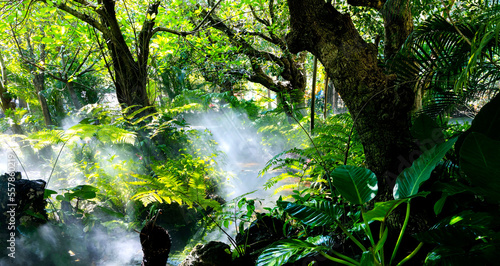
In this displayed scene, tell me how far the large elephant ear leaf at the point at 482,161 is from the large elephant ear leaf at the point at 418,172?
0.28ft

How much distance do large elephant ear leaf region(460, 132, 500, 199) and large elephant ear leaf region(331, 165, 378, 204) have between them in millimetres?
360

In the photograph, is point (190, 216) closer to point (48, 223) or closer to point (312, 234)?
point (48, 223)

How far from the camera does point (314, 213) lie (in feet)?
4.32

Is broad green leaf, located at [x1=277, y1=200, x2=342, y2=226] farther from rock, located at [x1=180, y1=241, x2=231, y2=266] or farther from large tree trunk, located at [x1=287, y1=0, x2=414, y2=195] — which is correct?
rock, located at [x1=180, y1=241, x2=231, y2=266]

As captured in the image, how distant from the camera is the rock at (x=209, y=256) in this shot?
1.68m

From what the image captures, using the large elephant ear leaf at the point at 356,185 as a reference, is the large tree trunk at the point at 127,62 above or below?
above

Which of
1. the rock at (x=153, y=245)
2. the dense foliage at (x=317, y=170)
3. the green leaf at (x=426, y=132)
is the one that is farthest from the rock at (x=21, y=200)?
the green leaf at (x=426, y=132)

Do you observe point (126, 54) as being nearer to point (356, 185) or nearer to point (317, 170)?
point (317, 170)

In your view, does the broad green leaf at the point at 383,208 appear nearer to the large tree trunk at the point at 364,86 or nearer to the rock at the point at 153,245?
the large tree trunk at the point at 364,86

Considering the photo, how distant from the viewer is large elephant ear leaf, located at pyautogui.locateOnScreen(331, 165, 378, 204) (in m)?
1.21

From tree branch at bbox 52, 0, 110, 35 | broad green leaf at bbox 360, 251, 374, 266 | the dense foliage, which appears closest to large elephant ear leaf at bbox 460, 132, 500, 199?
the dense foliage

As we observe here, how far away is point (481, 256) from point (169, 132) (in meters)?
3.40

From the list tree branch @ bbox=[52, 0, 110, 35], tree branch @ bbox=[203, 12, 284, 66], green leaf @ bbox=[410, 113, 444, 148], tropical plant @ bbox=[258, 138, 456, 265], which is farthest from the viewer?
tree branch @ bbox=[203, 12, 284, 66]

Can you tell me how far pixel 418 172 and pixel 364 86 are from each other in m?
0.63
